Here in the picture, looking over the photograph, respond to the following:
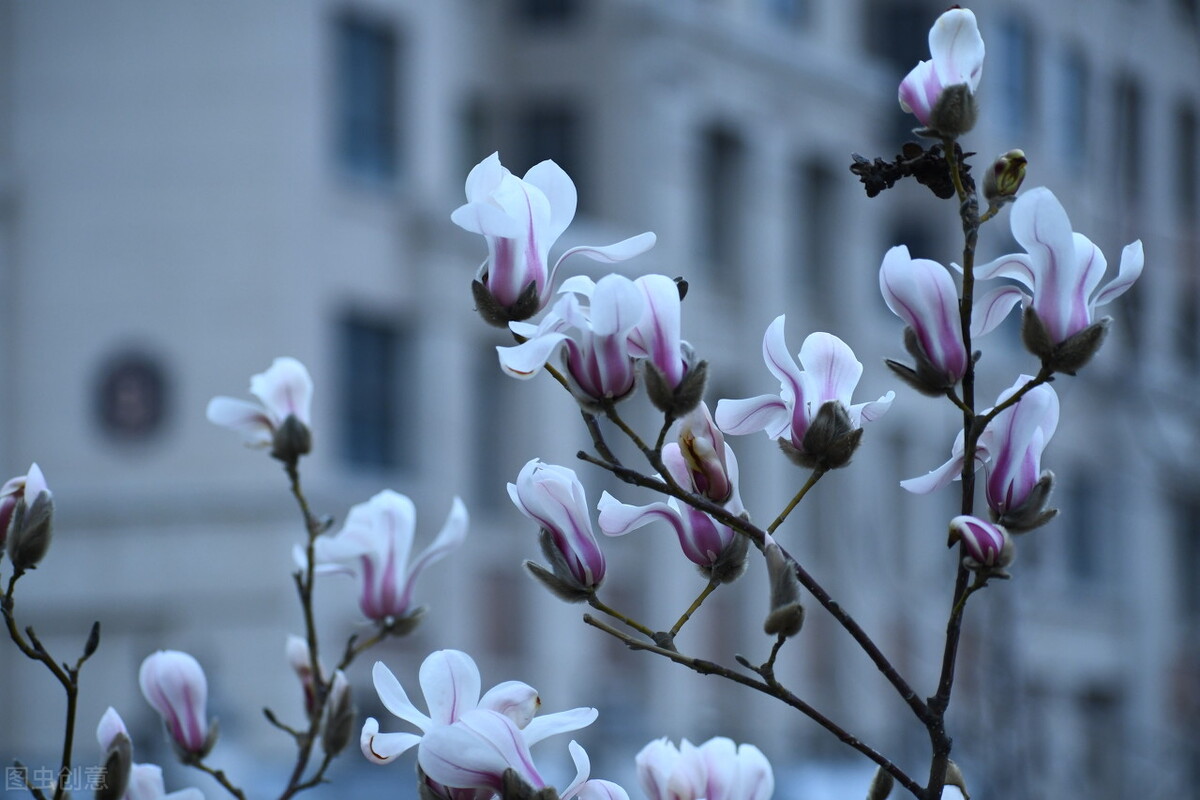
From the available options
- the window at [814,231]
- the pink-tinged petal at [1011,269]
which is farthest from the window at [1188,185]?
the pink-tinged petal at [1011,269]

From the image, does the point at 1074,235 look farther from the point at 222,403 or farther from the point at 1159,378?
the point at 1159,378

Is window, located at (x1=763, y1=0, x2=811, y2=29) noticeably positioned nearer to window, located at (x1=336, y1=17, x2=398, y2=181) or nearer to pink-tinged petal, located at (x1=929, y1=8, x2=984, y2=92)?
window, located at (x1=336, y1=17, x2=398, y2=181)

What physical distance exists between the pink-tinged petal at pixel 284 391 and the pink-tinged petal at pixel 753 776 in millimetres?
835

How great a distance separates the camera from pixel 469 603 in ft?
54.9

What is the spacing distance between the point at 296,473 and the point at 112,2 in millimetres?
14703

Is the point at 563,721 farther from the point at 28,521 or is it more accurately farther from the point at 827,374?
the point at 28,521

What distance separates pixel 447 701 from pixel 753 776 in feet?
0.89

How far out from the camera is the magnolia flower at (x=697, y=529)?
5.24ft

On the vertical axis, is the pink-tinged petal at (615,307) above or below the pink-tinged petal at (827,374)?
above

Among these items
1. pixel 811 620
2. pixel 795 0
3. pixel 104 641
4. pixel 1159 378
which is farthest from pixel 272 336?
pixel 1159 378

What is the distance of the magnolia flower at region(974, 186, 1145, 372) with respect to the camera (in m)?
1.54

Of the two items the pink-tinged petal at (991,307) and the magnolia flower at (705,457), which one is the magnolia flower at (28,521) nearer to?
the magnolia flower at (705,457)

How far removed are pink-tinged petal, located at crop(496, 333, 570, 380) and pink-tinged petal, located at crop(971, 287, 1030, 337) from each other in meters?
0.37

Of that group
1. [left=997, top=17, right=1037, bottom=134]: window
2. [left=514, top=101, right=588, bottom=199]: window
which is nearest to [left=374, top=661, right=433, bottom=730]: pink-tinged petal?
[left=514, top=101, right=588, bottom=199]: window
